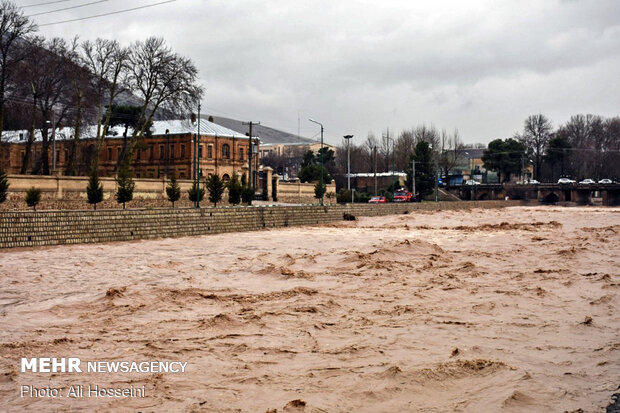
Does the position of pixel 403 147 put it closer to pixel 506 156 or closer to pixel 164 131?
pixel 506 156

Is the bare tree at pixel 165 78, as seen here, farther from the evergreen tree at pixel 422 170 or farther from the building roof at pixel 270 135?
the building roof at pixel 270 135

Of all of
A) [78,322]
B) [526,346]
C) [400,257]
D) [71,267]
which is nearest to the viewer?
[526,346]

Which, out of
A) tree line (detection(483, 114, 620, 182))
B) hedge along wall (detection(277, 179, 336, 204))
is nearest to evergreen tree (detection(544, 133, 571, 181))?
tree line (detection(483, 114, 620, 182))

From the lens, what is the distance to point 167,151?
264ft

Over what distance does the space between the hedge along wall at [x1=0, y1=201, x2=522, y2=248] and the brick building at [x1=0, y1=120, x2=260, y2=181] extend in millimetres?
40308

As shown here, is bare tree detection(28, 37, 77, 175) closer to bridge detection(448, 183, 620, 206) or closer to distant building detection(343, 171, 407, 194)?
distant building detection(343, 171, 407, 194)

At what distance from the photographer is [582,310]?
1191cm

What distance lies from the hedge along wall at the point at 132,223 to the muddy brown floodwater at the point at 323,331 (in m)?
2.64

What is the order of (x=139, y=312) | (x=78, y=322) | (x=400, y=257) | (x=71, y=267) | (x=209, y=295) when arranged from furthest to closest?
(x=400, y=257), (x=71, y=267), (x=209, y=295), (x=139, y=312), (x=78, y=322)

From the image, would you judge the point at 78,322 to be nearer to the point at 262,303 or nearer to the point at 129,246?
the point at 262,303

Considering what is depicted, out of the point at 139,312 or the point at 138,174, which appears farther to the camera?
the point at 138,174

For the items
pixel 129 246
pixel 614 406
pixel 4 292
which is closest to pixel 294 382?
pixel 614 406

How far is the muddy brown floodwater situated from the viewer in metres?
6.96

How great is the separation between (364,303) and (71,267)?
386 inches
